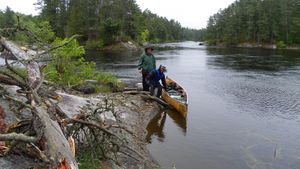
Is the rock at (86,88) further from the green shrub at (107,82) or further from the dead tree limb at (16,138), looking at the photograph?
the dead tree limb at (16,138)

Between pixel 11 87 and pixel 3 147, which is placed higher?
pixel 11 87

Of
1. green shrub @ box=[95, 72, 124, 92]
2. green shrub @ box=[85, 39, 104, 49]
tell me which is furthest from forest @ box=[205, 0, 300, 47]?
green shrub @ box=[95, 72, 124, 92]

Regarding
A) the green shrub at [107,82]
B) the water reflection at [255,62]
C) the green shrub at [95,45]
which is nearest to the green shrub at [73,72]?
the green shrub at [107,82]

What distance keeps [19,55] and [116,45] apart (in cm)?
5626

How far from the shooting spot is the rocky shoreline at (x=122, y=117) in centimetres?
629

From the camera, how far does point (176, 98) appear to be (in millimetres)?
15016

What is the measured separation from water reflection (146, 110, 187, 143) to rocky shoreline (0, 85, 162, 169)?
0.59 feet

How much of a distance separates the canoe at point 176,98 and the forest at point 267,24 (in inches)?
2456

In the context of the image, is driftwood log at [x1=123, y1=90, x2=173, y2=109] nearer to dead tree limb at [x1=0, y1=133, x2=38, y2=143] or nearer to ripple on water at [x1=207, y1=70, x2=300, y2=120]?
ripple on water at [x1=207, y1=70, x2=300, y2=120]

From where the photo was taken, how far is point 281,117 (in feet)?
47.7

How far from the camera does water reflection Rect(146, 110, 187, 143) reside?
38.0ft

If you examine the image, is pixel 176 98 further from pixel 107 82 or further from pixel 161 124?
pixel 107 82

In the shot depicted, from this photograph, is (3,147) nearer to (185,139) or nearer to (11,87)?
(11,87)

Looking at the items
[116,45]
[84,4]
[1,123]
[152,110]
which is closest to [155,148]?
[152,110]
